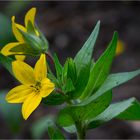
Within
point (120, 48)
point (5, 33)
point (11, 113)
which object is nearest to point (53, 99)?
point (11, 113)

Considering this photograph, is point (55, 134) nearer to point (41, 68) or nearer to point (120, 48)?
point (41, 68)

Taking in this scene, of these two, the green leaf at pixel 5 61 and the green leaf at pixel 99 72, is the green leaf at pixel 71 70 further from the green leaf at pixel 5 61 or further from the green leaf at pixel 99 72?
the green leaf at pixel 5 61

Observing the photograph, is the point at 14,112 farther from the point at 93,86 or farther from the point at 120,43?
the point at 120,43

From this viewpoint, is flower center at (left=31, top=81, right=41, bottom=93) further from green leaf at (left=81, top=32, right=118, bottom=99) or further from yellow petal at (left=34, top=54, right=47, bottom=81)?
green leaf at (left=81, top=32, right=118, bottom=99)

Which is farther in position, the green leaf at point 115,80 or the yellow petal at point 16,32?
the yellow petal at point 16,32

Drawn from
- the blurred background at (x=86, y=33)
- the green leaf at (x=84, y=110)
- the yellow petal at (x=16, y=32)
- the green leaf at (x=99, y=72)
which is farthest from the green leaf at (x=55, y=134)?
the blurred background at (x=86, y=33)
